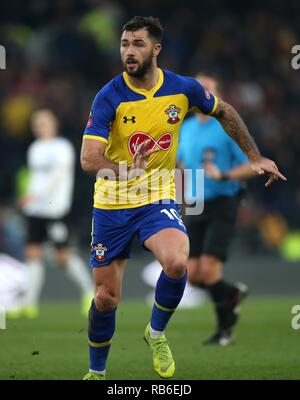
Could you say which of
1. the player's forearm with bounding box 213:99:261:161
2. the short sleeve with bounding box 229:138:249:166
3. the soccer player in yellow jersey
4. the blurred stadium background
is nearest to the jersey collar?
the soccer player in yellow jersey

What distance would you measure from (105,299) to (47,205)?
5.98 metres

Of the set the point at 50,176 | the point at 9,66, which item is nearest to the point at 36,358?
the point at 50,176

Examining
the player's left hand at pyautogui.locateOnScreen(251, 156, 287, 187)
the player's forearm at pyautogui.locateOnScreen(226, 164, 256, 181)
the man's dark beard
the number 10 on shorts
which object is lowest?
the number 10 on shorts

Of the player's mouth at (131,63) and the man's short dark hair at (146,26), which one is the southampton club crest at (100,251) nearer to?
the player's mouth at (131,63)

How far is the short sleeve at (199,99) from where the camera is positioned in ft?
23.6

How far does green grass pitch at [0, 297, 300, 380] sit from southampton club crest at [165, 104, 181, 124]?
1737 mm

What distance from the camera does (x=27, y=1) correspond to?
58.6 ft

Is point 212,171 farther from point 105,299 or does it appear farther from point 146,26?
point 105,299

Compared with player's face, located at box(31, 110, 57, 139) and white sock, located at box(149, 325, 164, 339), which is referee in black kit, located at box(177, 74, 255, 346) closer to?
white sock, located at box(149, 325, 164, 339)

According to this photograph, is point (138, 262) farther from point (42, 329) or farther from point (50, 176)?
point (42, 329)

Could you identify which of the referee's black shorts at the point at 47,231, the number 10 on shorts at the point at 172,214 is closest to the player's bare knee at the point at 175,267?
the number 10 on shorts at the point at 172,214

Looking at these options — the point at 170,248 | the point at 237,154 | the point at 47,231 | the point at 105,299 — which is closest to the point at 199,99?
the point at 170,248

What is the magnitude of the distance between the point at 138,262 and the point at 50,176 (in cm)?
241

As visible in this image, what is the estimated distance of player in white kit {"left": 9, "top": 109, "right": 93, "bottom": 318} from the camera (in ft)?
41.5
